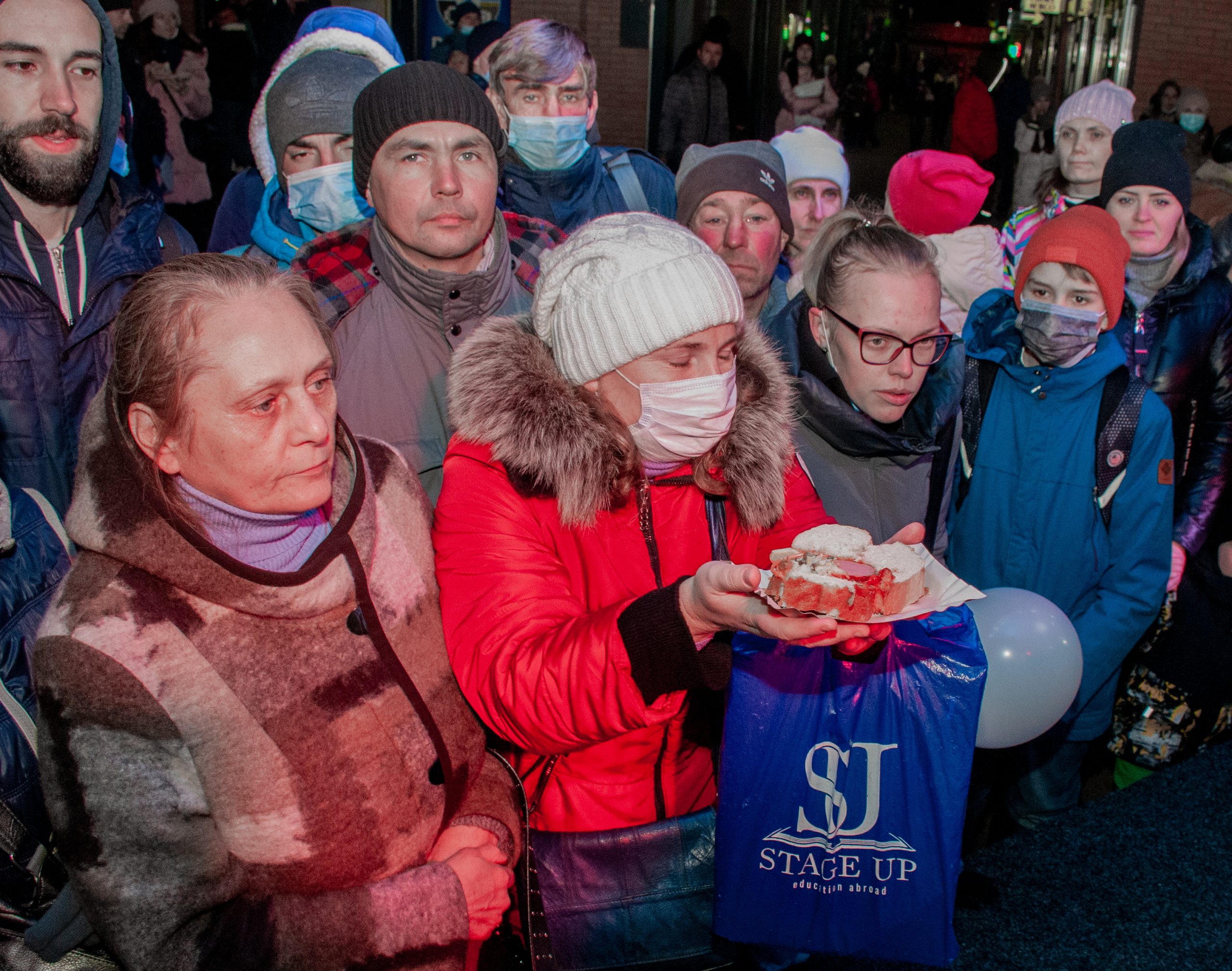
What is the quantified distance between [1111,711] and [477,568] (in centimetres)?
237

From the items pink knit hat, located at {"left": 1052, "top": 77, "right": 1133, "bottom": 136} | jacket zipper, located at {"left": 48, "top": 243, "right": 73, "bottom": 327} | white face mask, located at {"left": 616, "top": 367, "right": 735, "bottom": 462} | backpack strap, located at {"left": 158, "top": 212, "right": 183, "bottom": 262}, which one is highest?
pink knit hat, located at {"left": 1052, "top": 77, "right": 1133, "bottom": 136}

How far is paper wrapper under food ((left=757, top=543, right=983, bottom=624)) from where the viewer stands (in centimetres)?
174

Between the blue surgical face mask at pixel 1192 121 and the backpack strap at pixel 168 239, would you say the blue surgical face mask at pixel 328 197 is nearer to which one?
the backpack strap at pixel 168 239

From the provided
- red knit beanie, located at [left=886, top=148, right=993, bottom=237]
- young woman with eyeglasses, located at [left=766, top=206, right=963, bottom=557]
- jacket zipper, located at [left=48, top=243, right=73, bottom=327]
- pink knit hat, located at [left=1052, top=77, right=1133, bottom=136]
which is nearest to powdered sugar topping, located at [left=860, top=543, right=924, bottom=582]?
young woman with eyeglasses, located at [left=766, top=206, right=963, bottom=557]

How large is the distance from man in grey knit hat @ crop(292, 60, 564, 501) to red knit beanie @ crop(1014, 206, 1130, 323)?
178 cm

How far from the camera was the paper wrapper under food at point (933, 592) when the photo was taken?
1744mm

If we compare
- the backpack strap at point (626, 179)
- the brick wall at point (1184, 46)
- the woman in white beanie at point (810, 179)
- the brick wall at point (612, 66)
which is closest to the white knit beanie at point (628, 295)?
the backpack strap at point (626, 179)

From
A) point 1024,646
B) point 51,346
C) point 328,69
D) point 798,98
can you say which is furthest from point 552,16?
point 1024,646

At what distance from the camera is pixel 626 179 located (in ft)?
13.8

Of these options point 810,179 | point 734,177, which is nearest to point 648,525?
point 734,177

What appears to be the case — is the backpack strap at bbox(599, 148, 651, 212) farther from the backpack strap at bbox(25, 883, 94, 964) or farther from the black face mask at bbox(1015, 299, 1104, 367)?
the backpack strap at bbox(25, 883, 94, 964)

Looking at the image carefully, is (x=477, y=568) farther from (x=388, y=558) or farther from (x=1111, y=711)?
(x=1111, y=711)

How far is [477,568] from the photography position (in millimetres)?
1837

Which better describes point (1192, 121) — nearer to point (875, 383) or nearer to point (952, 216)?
point (952, 216)
